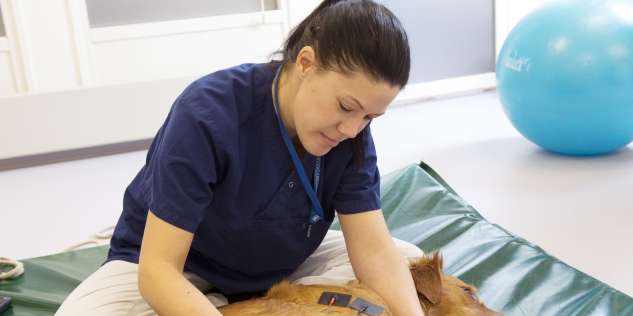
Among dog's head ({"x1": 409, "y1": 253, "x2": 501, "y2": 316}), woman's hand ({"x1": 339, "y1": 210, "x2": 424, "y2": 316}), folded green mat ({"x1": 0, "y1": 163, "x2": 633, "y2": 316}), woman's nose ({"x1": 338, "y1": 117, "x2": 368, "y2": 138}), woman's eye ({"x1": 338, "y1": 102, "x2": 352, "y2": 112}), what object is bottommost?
folded green mat ({"x1": 0, "y1": 163, "x2": 633, "y2": 316})

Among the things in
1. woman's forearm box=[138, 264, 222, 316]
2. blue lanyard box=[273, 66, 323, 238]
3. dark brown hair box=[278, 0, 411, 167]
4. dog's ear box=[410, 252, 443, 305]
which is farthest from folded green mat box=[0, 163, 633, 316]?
dark brown hair box=[278, 0, 411, 167]

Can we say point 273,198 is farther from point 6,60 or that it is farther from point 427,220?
point 6,60

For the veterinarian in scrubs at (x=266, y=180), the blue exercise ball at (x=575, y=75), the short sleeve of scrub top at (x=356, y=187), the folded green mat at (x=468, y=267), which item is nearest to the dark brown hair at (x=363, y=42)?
the veterinarian in scrubs at (x=266, y=180)

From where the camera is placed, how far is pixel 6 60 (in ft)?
11.6

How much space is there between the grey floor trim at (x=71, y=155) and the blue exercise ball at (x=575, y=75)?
219 cm

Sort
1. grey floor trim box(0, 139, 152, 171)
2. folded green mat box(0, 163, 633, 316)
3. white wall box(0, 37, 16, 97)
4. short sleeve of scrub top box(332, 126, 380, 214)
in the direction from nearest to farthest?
short sleeve of scrub top box(332, 126, 380, 214), folded green mat box(0, 163, 633, 316), white wall box(0, 37, 16, 97), grey floor trim box(0, 139, 152, 171)

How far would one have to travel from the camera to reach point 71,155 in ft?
12.3

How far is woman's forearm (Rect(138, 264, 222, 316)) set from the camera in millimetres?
1164

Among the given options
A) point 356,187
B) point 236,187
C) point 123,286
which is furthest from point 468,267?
point 123,286

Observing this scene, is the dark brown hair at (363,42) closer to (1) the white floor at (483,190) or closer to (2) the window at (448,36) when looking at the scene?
(1) the white floor at (483,190)

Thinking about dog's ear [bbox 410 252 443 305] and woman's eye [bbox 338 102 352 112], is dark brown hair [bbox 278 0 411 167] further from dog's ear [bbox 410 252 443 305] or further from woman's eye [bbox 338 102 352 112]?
dog's ear [bbox 410 252 443 305]

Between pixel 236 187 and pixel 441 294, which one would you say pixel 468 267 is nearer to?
pixel 441 294

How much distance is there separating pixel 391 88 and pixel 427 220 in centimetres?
116

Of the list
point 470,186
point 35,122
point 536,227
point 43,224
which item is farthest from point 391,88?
point 35,122
